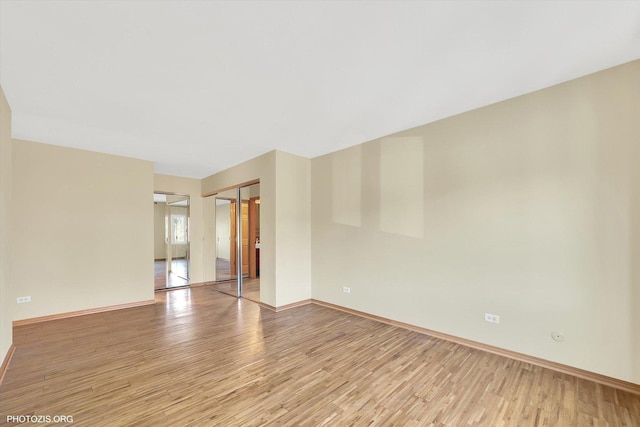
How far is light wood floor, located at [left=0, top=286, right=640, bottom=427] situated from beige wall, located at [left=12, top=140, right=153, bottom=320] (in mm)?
769

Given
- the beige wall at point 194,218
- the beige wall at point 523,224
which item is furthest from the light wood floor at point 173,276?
the beige wall at point 523,224

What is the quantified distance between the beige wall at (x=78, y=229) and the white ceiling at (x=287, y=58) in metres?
1.01

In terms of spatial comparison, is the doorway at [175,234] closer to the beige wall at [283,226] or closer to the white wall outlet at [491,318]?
the beige wall at [283,226]

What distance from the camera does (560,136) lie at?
2539 millimetres

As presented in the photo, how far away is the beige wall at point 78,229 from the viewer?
12.7ft

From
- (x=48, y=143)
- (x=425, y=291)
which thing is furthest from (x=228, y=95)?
(x=48, y=143)

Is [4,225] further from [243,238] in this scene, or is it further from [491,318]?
[491,318]

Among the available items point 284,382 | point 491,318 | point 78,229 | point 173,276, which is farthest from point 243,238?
point 491,318

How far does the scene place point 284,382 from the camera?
7.57 feet

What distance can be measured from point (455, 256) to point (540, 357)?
4.00 ft

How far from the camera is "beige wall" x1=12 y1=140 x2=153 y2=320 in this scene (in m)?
3.87

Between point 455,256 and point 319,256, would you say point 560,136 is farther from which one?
point 319,256

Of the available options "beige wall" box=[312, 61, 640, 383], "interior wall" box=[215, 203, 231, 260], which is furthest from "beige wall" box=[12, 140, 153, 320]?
"interior wall" box=[215, 203, 231, 260]

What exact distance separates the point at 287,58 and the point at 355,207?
2.63 meters
